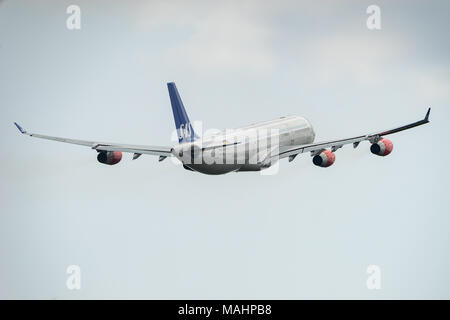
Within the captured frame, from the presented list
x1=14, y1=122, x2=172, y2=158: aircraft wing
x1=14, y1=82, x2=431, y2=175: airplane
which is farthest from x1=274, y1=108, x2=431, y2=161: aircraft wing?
x1=14, y1=122, x2=172, y2=158: aircraft wing

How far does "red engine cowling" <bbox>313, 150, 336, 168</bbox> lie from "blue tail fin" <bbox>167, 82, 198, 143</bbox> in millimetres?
10936

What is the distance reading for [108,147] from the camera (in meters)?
92.2

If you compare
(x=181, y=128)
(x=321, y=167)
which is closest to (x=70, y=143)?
(x=181, y=128)

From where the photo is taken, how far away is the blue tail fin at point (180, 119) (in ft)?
305

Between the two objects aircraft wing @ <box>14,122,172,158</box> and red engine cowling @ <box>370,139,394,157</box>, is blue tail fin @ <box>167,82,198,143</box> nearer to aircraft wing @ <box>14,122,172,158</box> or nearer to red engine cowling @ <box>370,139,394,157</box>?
aircraft wing @ <box>14,122,172,158</box>

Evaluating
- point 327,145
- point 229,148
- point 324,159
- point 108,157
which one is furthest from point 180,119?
point 324,159

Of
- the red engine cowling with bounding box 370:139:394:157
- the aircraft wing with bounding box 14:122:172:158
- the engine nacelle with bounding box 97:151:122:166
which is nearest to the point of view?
the aircraft wing with bounding box 14:122:172:158

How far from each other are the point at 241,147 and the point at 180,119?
18.4 ft

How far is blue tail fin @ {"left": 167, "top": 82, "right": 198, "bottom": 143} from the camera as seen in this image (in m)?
92.8

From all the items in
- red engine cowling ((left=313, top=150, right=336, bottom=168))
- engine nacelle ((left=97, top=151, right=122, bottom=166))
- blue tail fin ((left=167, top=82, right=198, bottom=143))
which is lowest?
red engine cowling ((left=313, top=150, right=336, bottom=168))

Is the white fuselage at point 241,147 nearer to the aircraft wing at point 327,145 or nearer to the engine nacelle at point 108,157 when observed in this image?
the aircraft wing at point 327,145

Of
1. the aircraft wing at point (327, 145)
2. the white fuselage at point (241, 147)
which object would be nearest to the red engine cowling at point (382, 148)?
the aircraft wing at point (327, 145)
